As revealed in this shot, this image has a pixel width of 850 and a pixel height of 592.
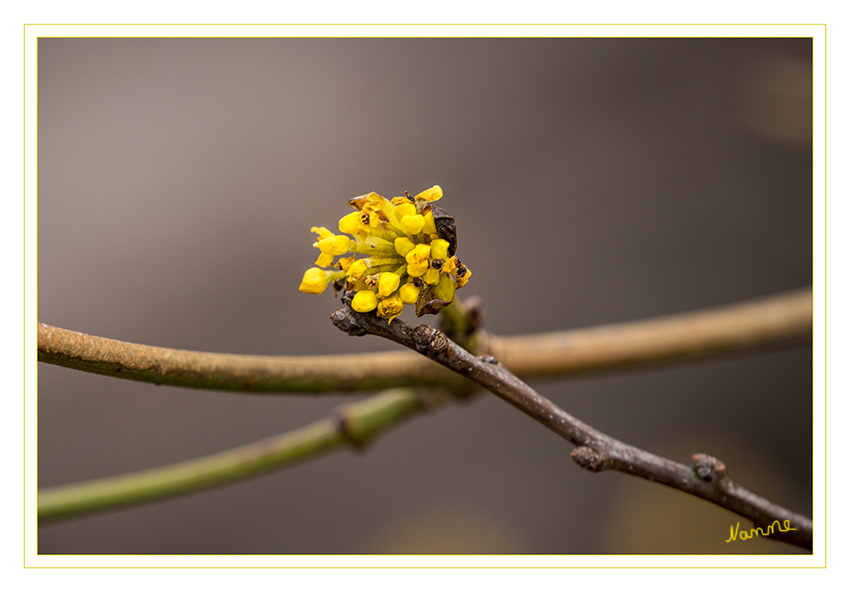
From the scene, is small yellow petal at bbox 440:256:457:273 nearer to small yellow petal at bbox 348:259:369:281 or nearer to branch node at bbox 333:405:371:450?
small yellow petal at bbox 348:259:369:281

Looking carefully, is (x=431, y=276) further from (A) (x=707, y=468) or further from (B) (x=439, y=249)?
(A) (x=707, y=468)

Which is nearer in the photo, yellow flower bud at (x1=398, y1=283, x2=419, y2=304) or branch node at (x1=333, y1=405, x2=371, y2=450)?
yellow flower bud at (x1=398, y1=283, x2=419, y2=304)

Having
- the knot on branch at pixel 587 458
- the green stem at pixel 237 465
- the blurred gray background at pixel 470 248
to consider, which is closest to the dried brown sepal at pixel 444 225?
the knot on branch at pixel 587 458

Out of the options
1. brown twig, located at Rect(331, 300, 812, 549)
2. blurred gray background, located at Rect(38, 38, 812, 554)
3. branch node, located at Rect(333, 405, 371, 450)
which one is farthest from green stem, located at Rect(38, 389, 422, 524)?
blurred gray background, located at Rect(38, 38, 812, 554)

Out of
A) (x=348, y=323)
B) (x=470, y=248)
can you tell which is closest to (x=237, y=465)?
(x=348, y=323)

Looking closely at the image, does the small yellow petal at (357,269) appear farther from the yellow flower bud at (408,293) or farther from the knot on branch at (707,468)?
the knot on branch at (707,468)
